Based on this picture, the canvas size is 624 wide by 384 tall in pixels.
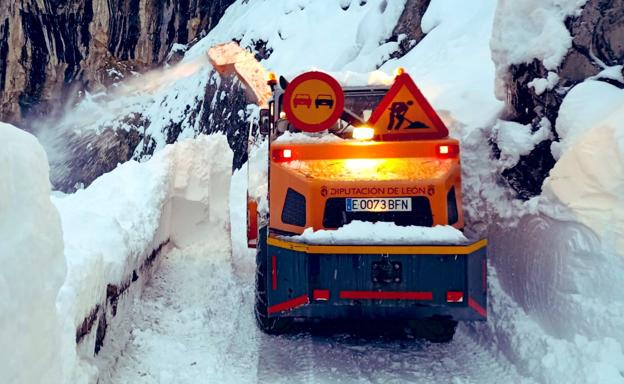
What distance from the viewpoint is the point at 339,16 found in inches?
899

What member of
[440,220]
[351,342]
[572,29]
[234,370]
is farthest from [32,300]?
[572,29]

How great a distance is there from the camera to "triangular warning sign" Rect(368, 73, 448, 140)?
211 inches

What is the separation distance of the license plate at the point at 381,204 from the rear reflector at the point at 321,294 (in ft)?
2.11

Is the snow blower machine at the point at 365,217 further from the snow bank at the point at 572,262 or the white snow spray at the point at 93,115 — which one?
the white snow spray at the point at 93,115

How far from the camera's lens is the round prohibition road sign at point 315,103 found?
5.18m

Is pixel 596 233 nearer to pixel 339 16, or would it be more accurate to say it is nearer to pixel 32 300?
pixel 32 300

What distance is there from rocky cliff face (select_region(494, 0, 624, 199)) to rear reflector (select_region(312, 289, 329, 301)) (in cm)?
260

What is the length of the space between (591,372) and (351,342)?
2.09 metres

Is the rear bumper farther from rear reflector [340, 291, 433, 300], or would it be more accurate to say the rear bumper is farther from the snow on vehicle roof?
the snow on vehicle roof

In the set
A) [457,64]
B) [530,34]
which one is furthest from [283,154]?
[457,64]

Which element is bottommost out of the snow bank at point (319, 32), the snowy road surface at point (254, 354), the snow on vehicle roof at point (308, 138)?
the snowy road surface at point (254, 354)

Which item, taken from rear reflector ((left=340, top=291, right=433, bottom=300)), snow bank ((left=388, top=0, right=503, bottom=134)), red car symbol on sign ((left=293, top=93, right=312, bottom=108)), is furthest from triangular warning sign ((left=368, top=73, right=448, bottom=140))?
snow bank ((left=388, top=0, right=503, bottom=134))

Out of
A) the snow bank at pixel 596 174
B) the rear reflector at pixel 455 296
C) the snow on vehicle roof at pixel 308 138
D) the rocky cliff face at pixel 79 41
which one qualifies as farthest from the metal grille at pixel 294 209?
the rocky cliff face at pixel 79 41

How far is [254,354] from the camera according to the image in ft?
16.1
